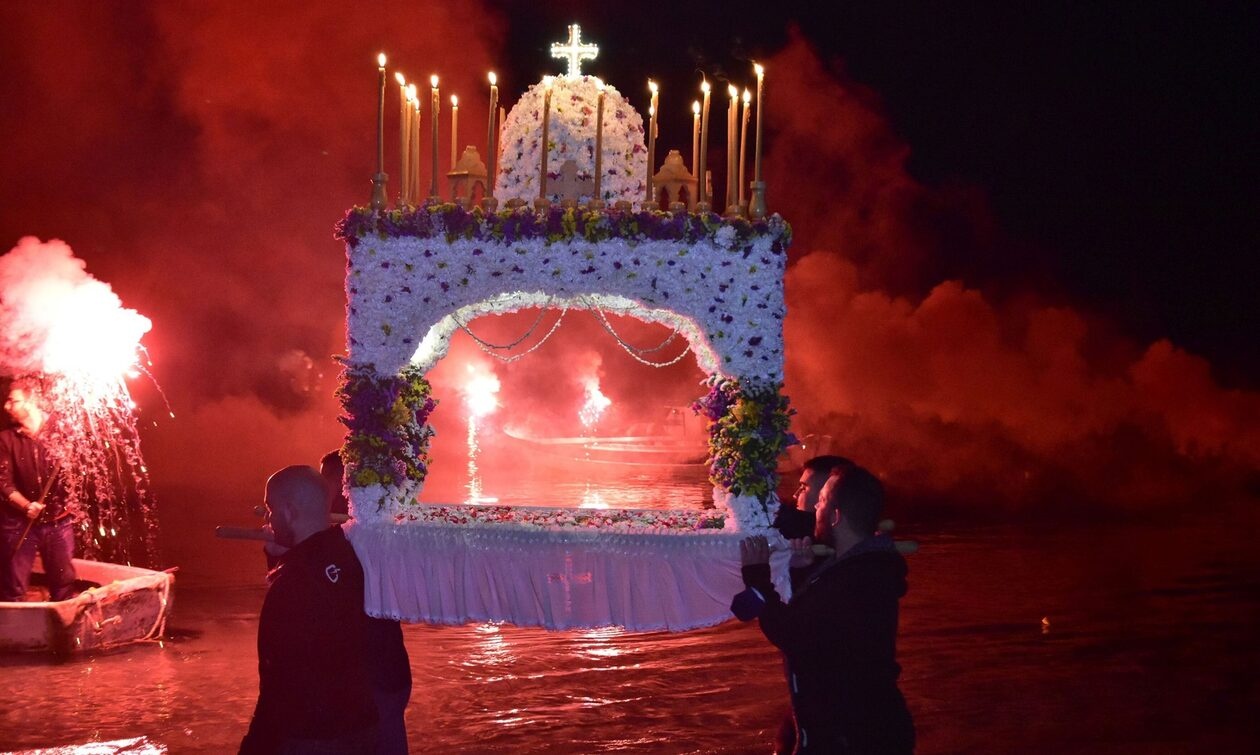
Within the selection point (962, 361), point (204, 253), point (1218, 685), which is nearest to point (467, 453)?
point (204, 253)

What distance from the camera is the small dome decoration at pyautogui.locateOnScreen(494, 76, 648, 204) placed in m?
7.45

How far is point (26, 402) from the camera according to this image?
9891 mm

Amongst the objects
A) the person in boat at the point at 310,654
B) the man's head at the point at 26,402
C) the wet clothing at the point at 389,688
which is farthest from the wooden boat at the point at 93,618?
the person in boat at the point at 310,654

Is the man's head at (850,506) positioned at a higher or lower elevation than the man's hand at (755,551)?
higher

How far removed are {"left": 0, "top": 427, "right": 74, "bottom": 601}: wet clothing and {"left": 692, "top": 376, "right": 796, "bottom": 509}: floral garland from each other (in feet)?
21.6

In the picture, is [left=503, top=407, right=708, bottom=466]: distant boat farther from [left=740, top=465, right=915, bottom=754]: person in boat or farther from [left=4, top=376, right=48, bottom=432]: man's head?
[left=740, top=465, right=915, bottom=754]: person in boat

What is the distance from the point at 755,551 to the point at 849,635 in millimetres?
1905

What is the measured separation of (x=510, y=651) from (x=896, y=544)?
5.84m

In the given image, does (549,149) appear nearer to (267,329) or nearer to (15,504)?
(15,504)

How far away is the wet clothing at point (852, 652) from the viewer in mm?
4191

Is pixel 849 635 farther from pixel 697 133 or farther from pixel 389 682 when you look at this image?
pixel 697 133

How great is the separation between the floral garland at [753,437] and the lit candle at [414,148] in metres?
2.69

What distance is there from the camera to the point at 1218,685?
29.1 feet

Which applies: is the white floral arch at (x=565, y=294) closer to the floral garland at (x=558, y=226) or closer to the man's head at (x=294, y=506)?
the floral garland at (x=558, y=226)
